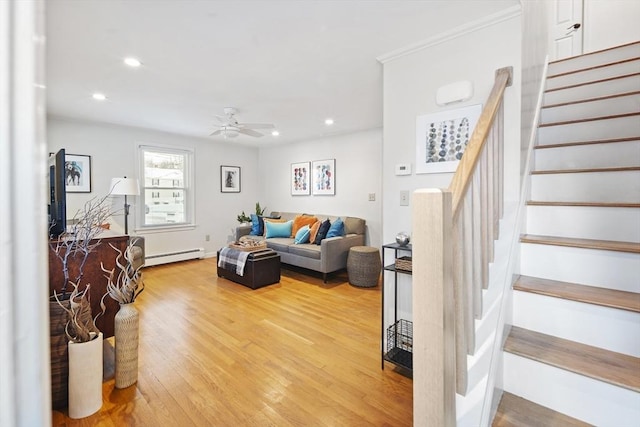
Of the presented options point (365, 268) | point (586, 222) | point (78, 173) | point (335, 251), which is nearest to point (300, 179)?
point (335, 251)

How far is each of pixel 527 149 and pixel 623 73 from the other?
4.82 feet

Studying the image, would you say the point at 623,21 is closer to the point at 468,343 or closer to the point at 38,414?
the point at 468,343

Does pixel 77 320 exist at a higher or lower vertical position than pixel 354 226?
lower

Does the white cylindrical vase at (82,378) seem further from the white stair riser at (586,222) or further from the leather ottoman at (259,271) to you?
the white stair riser at (586,222)

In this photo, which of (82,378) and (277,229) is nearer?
(82,378)

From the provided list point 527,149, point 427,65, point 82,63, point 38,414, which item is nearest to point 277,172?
point 82,63

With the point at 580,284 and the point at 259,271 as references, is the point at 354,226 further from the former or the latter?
the point at 580,284

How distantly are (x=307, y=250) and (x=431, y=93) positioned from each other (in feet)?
9.19

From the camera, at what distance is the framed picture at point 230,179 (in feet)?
20.0

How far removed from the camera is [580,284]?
4.83 feet

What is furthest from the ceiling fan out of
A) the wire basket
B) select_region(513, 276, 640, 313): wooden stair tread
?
select_region(513, 276, 640, 313): wooden stair tread

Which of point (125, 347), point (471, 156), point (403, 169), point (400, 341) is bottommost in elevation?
point (400, 341)

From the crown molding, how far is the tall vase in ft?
8.62

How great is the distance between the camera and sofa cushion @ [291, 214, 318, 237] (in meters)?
5.25
